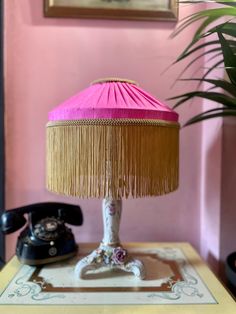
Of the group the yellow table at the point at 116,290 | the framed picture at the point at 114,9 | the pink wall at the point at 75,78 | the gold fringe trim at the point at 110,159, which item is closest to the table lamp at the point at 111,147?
the gold fringe trim at the point at 110,159

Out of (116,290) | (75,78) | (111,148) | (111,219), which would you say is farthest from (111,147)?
(75,78)

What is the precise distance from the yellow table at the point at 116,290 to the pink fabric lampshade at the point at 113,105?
15.7 inches

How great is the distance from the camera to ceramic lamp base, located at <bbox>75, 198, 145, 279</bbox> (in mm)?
711

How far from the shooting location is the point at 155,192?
2.03 feet

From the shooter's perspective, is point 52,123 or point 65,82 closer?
point 52,123

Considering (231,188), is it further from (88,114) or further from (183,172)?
(88,114)

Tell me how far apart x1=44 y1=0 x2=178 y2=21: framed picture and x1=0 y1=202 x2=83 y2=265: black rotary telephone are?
0.67 m

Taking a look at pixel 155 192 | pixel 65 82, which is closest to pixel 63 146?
pixel 155 192

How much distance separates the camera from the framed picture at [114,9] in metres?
0.98

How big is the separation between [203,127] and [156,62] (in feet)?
0.97

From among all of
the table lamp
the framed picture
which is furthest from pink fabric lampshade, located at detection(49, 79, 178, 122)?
the framed picture

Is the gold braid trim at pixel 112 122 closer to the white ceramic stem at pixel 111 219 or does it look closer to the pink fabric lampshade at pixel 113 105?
the pink fabric lampshade at pixel 113 105

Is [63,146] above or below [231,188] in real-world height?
above

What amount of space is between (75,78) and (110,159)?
53cm
